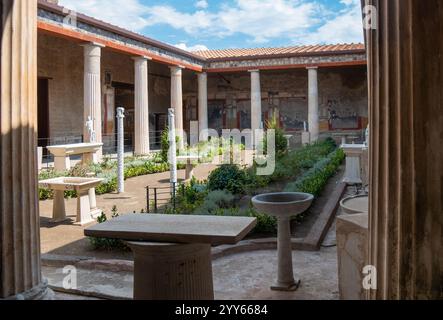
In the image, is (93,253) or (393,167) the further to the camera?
(93,253)

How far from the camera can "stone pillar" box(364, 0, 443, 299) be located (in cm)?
151

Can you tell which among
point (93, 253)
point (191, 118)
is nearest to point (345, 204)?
point (93, 253)

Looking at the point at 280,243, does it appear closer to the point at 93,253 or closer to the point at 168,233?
the point at 168,233

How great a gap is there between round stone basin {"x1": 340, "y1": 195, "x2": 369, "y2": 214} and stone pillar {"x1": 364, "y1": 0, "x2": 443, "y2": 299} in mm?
1629

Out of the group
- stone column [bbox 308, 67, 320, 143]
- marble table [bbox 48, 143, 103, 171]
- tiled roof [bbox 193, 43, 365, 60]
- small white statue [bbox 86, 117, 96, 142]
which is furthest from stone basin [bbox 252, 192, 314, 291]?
tiled roof [bbox 193, 43, 365, 60]

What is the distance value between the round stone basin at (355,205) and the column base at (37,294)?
2194mm

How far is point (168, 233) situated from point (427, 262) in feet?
4.71

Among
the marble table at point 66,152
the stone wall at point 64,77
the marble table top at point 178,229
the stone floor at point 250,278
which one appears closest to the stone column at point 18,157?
the marble table top at point 178,229

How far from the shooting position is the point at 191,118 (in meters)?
24.0

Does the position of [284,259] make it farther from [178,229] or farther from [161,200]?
[161,200]

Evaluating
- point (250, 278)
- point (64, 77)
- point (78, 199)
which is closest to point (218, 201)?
point (78, 199)

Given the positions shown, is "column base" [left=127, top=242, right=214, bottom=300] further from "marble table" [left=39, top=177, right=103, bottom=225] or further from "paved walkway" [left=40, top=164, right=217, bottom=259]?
"marble table" [left=39, top=177, right=103, bottom=225]

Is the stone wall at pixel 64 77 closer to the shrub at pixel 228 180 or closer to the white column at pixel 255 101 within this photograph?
the white column at pixel 255 101

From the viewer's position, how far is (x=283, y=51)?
21.2m
